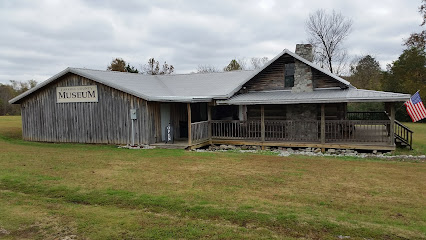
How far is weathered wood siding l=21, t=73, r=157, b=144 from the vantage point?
17828 millimetres

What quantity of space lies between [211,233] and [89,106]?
48.1 ft

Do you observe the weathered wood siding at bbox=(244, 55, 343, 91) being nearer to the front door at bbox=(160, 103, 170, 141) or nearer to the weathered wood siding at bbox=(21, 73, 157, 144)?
the front door at bbox=(160, 103, 170, 141)

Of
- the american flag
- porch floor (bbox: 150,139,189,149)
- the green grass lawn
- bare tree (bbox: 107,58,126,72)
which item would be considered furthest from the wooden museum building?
bare tree (bbox: 107,58,126,72)

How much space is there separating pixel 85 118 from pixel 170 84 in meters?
6.07

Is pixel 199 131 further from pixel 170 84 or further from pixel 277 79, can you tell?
pixel 170 84

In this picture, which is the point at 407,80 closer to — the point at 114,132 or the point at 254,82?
the point at 254,82

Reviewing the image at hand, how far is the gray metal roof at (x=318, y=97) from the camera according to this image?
14609 mm

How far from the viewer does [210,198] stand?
27.1 ft

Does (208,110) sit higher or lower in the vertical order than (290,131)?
higher

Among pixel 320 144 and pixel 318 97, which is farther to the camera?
pixel 320 144

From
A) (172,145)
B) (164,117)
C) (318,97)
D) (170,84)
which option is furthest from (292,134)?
(170,84)

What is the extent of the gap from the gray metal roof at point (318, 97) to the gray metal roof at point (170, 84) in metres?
1.20

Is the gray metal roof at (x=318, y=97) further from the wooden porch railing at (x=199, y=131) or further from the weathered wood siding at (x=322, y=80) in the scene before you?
the wooden porch railing at (x=199, y=131)

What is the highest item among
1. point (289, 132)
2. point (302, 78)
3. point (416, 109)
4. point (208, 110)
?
point (302, 78)
